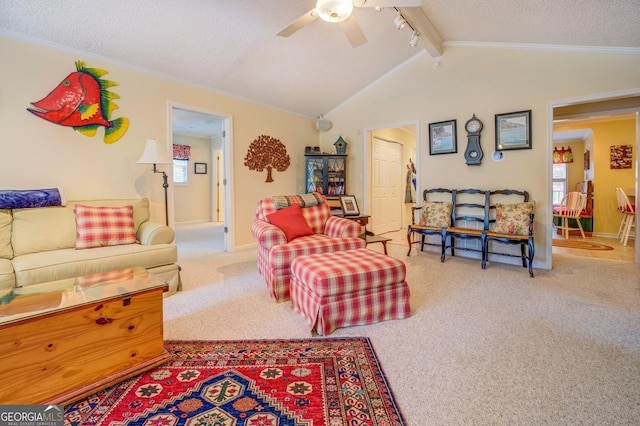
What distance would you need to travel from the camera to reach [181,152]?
25.1ft

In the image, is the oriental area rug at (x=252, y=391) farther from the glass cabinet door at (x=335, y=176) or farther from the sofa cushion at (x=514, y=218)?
the glass cabinet door at (x=335, y=176)

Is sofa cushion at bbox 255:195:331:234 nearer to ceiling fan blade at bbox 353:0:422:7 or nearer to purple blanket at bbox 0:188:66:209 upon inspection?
purple blanket at bbox 0:188:66:209

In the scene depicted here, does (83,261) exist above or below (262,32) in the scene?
below

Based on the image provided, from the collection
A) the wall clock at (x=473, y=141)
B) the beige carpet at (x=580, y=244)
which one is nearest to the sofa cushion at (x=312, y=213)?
the wall clock at (x=473, y=141)

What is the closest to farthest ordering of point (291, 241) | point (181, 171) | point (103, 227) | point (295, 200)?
point (103, 227)
point (291, 241)
point (295, 200)
point (181, 171)

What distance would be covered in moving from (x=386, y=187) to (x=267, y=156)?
2635 millimetres

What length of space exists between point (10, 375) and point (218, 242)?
410cm

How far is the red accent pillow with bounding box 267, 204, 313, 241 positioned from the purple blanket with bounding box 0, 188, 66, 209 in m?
1.94

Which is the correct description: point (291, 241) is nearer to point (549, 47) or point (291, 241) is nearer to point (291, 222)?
point (291, 222)

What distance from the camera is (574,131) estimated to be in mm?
6145

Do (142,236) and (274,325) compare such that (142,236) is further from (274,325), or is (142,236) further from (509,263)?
(509,263)

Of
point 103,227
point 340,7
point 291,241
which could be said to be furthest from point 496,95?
point 103,227

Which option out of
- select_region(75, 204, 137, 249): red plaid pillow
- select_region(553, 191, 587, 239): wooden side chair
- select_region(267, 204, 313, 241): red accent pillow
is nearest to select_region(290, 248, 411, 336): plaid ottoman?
→ select_region(267, 204, 313, 241): red accent pillow

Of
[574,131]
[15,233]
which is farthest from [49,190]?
[574,131]
